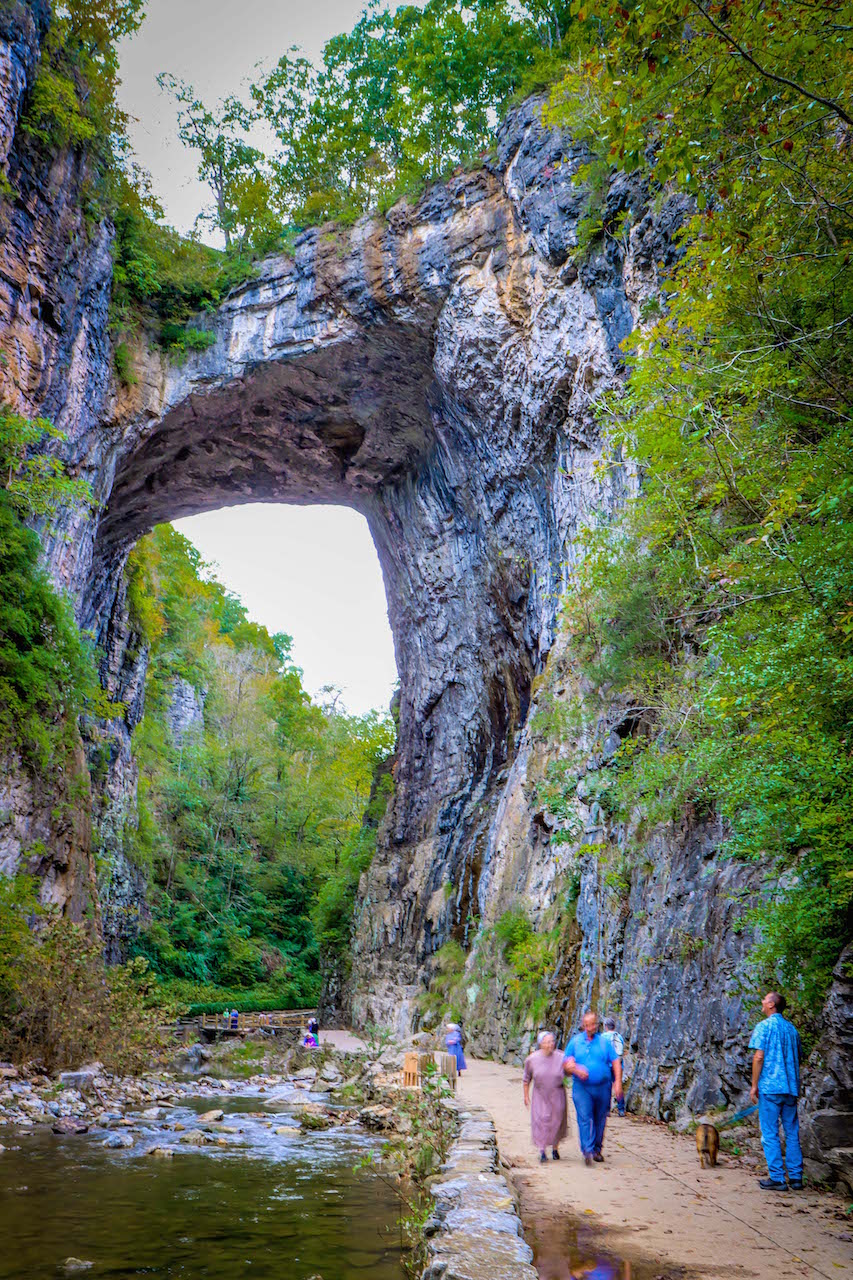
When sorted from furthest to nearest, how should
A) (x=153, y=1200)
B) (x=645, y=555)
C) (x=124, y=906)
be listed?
1. (x=124, y=906)
2. (x=645, y=555)
3. (x=153, y=1200)

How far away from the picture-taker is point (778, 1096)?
5.14 metres

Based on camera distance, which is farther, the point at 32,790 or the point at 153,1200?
the point at 32,790

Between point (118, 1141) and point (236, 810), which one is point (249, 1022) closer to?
point (236, 810)

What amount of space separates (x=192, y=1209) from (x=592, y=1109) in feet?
10.9

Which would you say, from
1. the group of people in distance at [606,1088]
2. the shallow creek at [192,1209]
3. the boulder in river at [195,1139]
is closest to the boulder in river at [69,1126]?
the shallow creek at [192,1209]

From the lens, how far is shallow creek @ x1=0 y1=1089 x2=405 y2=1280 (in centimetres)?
531

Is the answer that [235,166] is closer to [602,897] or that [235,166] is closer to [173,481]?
[173,481]

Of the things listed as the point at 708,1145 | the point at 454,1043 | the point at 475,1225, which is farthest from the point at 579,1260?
the point at 454,1043

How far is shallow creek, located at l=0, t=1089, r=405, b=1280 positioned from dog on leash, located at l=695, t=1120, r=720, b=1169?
2.21m

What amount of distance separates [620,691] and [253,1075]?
1378 cm

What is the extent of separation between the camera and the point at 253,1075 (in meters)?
19.6

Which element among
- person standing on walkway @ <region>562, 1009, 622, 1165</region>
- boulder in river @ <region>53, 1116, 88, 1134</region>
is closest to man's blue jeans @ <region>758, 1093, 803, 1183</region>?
person standing on walkway @ <region>562, 1009, 622, 1165</region>

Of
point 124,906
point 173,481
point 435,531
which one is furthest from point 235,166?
point 124,906

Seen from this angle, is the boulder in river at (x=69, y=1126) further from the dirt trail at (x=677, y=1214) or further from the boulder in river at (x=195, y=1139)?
the dirt trail at (x=677, y=1214)
